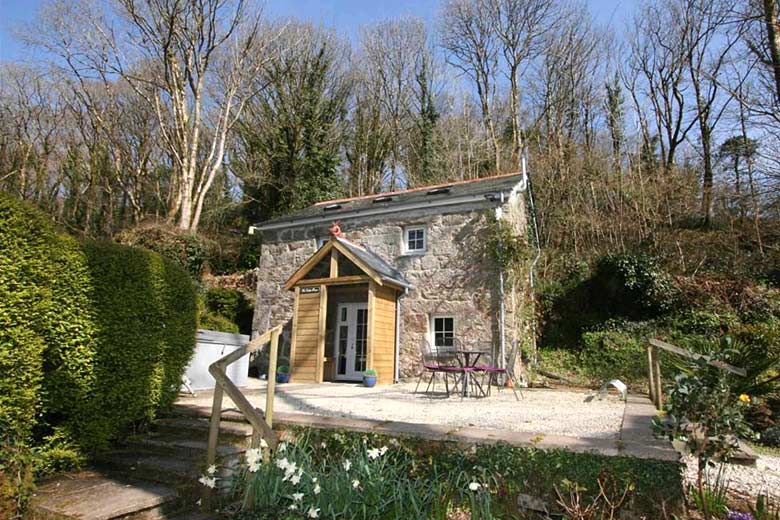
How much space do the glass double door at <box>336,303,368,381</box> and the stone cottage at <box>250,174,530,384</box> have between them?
3 centimetres

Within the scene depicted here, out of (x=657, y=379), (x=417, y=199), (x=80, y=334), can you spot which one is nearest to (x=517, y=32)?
(x=417, y=199)

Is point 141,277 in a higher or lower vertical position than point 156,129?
lower

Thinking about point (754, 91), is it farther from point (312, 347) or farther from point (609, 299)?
point (312, 347)

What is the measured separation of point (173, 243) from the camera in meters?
17.2

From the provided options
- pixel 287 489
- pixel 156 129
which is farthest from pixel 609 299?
pixel 156 129

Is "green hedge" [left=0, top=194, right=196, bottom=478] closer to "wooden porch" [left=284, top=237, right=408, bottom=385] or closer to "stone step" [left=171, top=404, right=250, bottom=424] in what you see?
"stone step" [left=171, top=404, right=250, bottom=424]

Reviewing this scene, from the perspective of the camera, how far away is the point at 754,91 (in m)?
12.8

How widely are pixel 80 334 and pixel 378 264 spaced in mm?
8742

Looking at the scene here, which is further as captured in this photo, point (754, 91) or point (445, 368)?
point (754, 91)

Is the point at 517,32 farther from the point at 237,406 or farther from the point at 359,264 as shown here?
the point at 237,406

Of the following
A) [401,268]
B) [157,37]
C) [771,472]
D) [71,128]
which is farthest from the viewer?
[71,128]

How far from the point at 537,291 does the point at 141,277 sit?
13.0 m

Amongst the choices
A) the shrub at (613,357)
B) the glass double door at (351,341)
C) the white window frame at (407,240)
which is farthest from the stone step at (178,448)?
the shrub at (613,357)

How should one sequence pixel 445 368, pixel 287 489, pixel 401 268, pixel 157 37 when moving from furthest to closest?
pixel 157 37 < pixel 401 268 < pixel 445 368 < pixel 287 489
